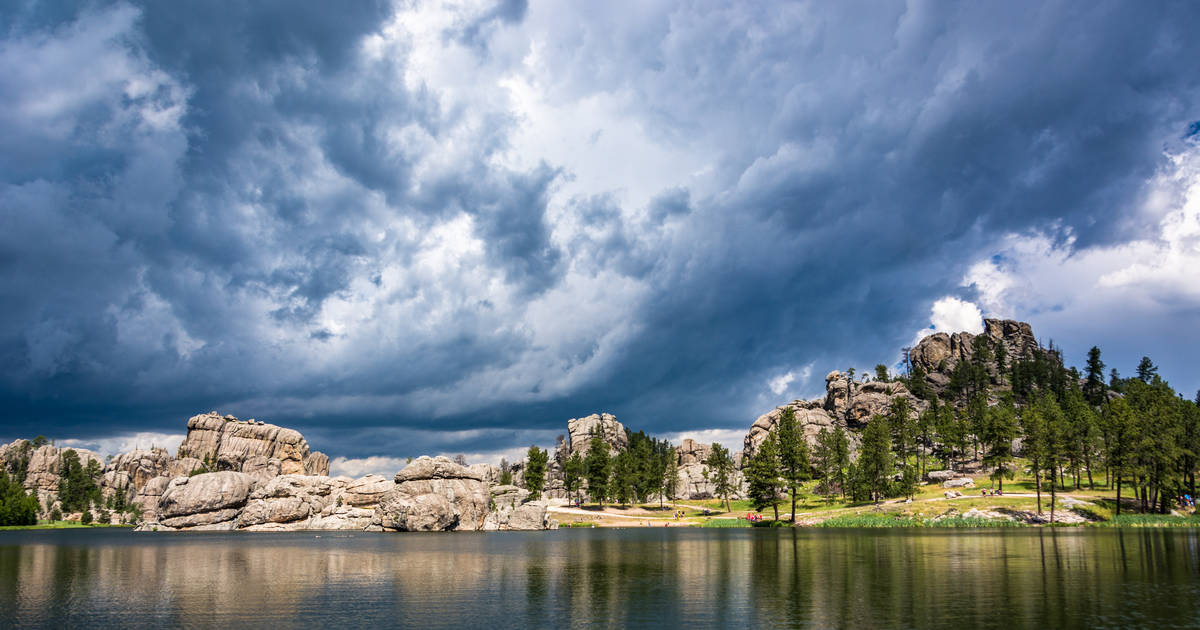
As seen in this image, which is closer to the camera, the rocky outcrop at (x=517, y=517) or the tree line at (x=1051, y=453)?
the tree line at (x=1051, y=453)

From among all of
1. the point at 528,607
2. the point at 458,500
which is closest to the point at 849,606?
the point at 528,607

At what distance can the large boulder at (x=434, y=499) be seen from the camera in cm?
13900

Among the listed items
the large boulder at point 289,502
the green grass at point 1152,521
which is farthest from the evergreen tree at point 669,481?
the green grass at point 1152,521

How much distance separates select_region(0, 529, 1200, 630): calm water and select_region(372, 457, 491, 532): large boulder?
6010 centimetres

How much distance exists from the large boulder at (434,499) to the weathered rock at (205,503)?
36.5 metres

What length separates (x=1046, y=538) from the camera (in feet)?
271

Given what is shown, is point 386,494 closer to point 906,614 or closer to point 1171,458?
point 906,614

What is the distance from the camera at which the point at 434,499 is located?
140625mm

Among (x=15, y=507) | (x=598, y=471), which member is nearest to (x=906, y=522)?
(x=598, y=471)

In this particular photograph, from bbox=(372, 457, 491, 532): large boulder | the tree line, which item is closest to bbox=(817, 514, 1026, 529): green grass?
the tree line

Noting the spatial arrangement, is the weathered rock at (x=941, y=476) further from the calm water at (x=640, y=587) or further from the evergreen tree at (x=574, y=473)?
the evergreen tree at (x=574, y=473)

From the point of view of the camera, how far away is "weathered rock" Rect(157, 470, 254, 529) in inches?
5935

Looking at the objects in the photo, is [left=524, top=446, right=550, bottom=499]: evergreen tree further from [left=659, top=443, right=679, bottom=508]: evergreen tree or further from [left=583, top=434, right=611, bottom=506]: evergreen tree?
[left=659, top=443, right=679, bottom=508]: evergreen tree

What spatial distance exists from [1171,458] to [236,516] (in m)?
184
